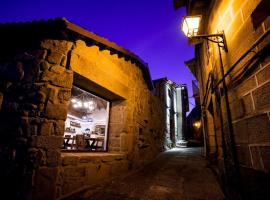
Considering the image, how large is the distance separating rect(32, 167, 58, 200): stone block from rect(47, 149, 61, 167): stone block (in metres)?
0.08

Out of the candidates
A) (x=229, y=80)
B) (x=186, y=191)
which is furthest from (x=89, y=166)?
(x=229, y=80)

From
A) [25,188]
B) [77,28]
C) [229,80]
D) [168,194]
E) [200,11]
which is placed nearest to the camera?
[25,188]

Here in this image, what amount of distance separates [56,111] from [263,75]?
3045 mm

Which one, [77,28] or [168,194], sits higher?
[77,28]

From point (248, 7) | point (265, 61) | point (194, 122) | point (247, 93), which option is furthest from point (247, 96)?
point (194, 122)

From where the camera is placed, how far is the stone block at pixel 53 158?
8.83ft

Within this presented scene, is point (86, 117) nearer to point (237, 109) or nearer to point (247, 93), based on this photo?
point (237, 109)

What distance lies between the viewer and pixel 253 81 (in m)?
2.06

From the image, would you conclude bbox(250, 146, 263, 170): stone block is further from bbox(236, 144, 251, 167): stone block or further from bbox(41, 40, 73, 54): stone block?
bbox(41, 40, 73, 54): stone block

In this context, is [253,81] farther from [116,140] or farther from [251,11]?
[116,140]

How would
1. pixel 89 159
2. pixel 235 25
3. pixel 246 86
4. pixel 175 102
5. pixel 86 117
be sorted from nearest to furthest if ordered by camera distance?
pixel 246 86 < pixel 235 25 < pixel 89 159 < pixel 86 117 < pixel 175 102

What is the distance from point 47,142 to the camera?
274cm

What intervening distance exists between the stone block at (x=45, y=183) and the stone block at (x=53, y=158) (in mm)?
76

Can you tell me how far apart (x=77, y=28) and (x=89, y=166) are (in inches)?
108
